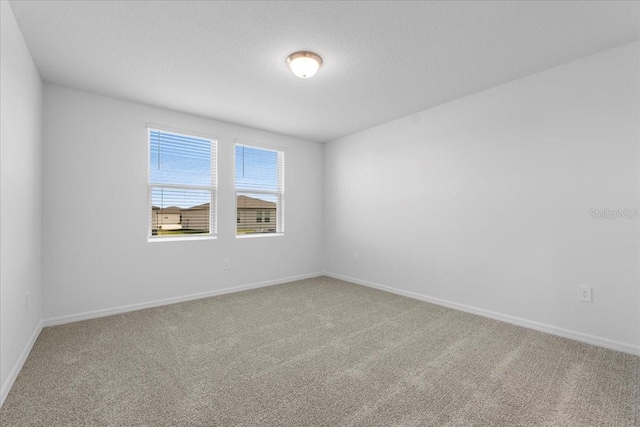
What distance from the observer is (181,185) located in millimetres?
3750

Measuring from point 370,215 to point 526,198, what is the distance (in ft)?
6.63

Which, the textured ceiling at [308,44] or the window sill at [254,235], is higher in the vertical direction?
the textured ceiling at [308,44]

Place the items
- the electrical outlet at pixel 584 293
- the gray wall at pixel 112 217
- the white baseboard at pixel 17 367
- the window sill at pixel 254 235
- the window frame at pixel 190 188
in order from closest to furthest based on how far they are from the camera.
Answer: the white baseboard at pixel 17 367 → the electrical outlet at pixel 584 293 → the gray wall at pixel 112 217 → the window frame at pixel 190 188 → the window sill at pixel 254 235

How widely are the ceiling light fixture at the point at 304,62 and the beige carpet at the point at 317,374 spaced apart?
7.56 ft

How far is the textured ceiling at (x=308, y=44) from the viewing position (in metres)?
1.91

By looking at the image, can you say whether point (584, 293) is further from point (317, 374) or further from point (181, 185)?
point (181, 185)

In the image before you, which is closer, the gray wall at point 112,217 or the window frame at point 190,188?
the gray wall at point 112,217

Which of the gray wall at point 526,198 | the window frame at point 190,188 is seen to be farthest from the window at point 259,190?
the gray wall at point 526,198

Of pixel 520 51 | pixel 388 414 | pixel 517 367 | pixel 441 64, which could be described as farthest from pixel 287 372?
pixel 520 51

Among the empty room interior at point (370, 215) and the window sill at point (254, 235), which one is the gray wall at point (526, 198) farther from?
the window sill at point (254, 235)

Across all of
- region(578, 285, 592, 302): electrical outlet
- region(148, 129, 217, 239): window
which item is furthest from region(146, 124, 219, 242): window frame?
region(578, 285, 592, 302): electrical outlet

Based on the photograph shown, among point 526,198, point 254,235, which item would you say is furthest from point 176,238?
point 526,198

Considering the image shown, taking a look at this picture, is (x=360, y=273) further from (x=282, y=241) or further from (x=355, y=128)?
(x=355, y=128)

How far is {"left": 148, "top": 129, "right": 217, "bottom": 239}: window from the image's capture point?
11.8 ft
